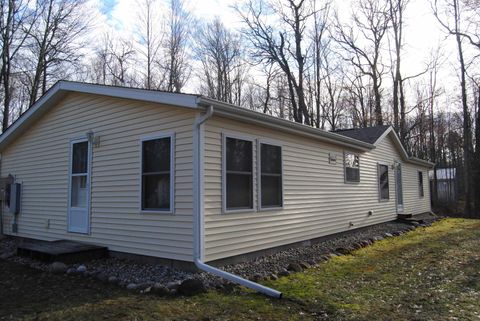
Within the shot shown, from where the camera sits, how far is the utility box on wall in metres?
10.4

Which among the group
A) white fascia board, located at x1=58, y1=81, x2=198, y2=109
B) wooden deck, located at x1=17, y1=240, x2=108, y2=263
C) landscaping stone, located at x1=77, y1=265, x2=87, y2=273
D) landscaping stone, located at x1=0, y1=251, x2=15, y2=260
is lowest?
landscaping stone, located at x1=0, y1=251, x2=15, y2=260

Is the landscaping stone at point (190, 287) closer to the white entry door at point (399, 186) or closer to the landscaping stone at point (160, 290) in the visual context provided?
the landscaping stone at point (160, 290)

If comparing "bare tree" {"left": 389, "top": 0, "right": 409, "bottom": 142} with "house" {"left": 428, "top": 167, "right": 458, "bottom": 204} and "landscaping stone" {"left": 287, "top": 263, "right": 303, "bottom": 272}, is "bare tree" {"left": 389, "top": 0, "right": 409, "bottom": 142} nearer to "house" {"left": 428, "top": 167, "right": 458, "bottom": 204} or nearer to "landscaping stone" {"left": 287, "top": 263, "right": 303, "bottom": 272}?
"house" {"left": 428, "top": 167, "right": 458, "bottom": 204}

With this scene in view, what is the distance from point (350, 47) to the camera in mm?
26203

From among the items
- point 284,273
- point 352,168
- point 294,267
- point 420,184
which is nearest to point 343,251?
point 294,267

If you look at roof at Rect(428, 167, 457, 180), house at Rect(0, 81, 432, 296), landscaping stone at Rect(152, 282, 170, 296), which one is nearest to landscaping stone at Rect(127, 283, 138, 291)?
landscaping stone at Rect(152, 282, 170, 296)

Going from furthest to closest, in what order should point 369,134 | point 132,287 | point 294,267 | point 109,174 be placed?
point 369,134 < point 109,174 < point 294,267 < point 132,287

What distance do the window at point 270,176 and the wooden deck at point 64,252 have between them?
10.9ft

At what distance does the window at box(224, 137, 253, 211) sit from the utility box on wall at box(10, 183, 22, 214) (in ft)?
21.9

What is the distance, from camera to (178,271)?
6.27 metres

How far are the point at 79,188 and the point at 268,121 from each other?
4.54 metres

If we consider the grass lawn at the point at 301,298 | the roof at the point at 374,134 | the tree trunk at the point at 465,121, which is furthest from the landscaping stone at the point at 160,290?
the tree trunk at the point at 465,121

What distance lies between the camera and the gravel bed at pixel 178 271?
5.58m

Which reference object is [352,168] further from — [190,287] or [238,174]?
[190,287]
